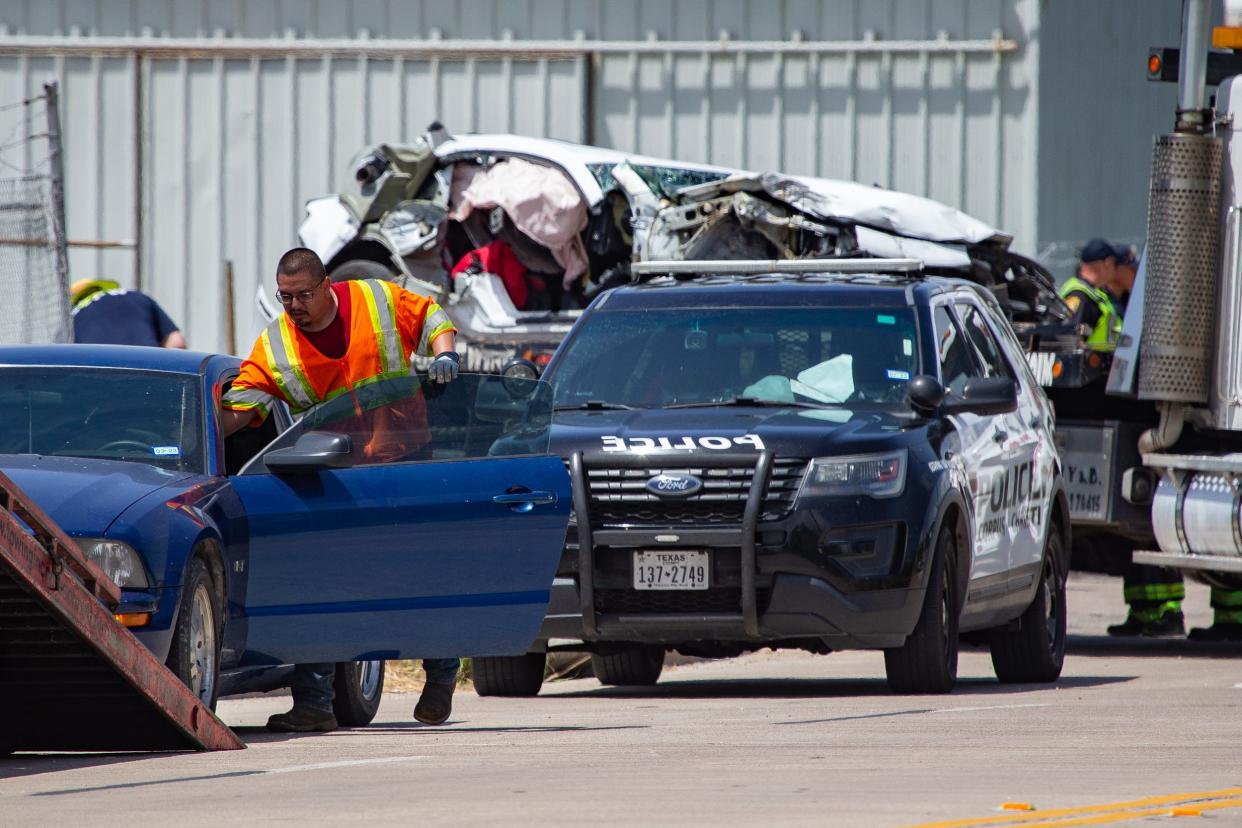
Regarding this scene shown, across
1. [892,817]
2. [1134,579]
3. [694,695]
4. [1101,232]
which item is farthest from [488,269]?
[892,817]

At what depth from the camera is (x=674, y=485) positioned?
1027cm

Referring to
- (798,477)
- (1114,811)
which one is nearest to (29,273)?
(798,477)

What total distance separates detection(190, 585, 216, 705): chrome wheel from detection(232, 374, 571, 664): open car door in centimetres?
23

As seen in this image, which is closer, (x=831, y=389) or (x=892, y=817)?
(x=892, y=817)

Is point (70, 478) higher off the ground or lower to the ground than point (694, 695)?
higher

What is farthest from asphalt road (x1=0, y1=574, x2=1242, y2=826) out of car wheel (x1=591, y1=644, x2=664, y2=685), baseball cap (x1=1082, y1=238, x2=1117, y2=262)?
baseball cap (x1=1082, y1=238, x2=1117, y2=262)

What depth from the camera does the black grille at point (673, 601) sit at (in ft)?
33.8

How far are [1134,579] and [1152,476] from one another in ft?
5.20

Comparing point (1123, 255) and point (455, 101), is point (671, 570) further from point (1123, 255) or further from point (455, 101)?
point (455, 101)

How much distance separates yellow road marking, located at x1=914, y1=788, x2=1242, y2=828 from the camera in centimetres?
595

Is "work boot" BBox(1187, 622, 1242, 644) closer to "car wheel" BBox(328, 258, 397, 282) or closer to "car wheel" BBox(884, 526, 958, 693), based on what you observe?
"car wheel" BBox(884, 526, 958, 693)

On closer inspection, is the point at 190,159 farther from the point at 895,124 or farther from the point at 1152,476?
the point at 1152,476

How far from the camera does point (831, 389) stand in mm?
11023

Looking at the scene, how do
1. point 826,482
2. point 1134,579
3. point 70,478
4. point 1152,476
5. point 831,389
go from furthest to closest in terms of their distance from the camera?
point 1134,579
point 1152,476
point 831,389
point 826,482
point 70,478
